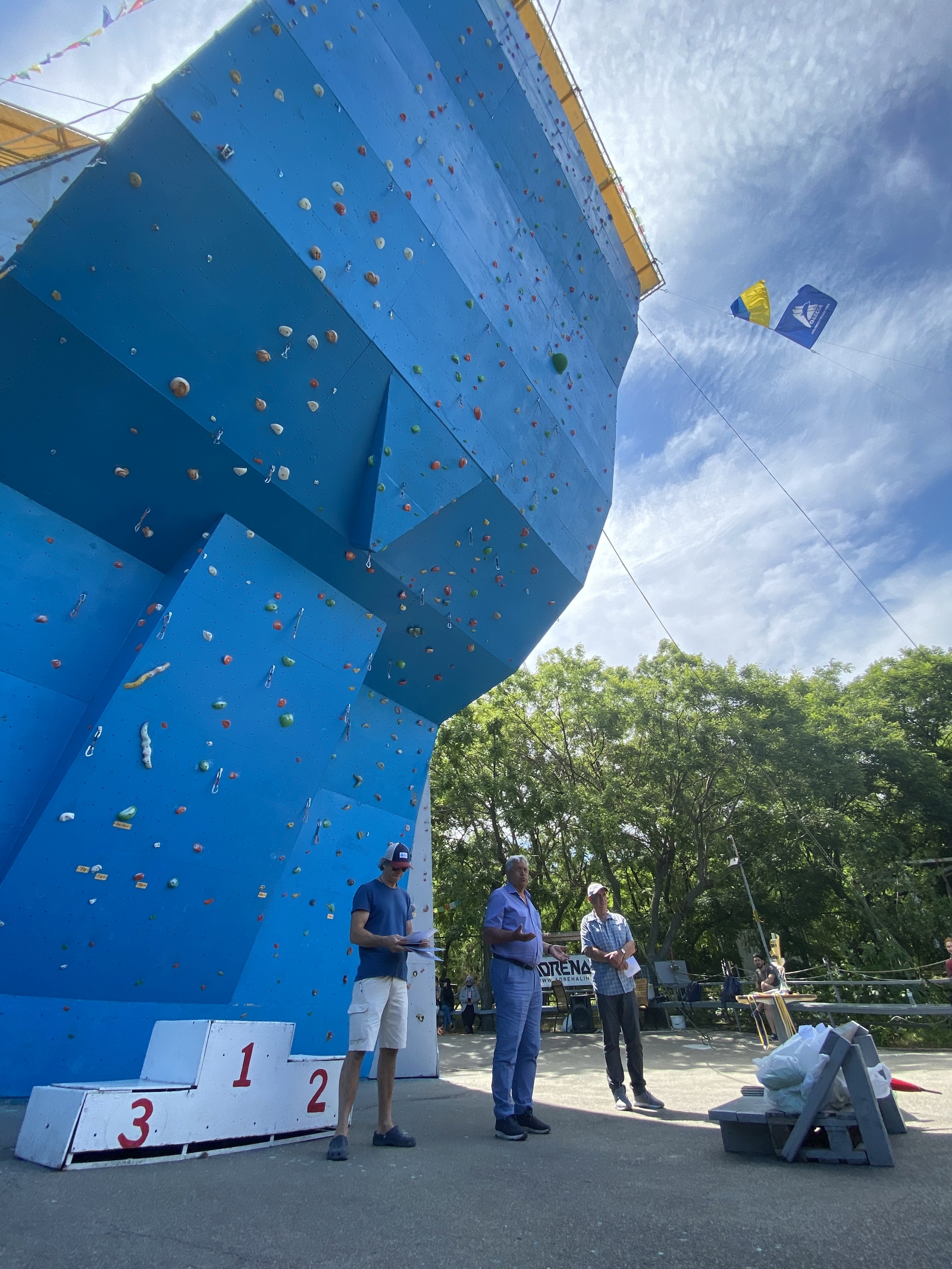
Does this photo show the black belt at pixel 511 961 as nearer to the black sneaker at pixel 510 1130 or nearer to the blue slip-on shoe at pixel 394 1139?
the black sneaker at pixel 510 1130

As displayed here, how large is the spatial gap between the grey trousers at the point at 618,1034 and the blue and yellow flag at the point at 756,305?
7.93m

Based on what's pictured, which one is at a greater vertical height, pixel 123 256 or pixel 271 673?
pixel 123 256

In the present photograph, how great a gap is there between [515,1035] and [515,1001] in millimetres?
166

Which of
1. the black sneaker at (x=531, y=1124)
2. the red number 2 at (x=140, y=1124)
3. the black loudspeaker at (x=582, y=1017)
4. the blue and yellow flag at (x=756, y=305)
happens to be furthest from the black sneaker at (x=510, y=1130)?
the black loudspeaker at (x=582, y=1017)

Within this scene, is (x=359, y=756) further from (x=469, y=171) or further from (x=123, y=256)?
(x=469, y=171)

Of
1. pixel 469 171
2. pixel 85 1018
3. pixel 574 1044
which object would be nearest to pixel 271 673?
pixel 85 1018

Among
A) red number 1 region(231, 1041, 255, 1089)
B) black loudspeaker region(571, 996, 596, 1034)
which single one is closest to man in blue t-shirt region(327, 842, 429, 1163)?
red number 1 region(231, 1041, 255, 1089)

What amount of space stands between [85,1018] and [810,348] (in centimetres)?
972

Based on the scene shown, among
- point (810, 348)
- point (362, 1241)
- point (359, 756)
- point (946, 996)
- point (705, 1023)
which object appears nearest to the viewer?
point (362, 1241)

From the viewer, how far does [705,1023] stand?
14.7 m

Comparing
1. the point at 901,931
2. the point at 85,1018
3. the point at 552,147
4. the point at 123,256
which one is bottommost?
the point at 85,1018

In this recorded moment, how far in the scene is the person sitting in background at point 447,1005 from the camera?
16.3m

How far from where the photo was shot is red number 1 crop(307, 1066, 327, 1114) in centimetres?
352

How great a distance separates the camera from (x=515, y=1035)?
3695 mm
